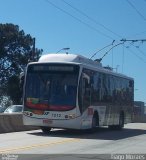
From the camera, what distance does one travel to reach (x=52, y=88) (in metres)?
23.2

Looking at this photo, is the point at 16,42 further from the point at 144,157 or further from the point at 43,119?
the point at 144,157

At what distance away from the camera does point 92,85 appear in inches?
981

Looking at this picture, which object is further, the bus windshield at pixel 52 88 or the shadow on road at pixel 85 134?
the shadow on road at pixel 85 134

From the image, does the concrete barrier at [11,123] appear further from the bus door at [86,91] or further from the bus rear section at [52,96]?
the bus door at [86,91]

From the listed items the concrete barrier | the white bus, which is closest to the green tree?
the concrete barrier

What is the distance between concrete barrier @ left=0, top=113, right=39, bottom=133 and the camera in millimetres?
25234

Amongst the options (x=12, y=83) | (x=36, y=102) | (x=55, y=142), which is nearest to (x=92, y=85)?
(x=36, y=102)

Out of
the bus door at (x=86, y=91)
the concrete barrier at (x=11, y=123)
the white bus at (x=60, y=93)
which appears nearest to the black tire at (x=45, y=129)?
the white bus at (x=60, y=93)

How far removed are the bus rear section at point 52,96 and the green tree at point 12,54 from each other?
57.9 m

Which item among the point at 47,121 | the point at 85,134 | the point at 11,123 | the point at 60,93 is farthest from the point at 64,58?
the point at 11,123

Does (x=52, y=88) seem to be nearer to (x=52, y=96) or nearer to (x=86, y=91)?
(x=52, y=96)

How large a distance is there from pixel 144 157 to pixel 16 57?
6987cm

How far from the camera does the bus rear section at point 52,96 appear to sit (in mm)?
22859

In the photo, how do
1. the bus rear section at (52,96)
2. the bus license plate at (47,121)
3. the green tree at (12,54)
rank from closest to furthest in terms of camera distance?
the bus rear section at (52,96)
the bus license plate at (47,121)
the green tree at (12,54)
